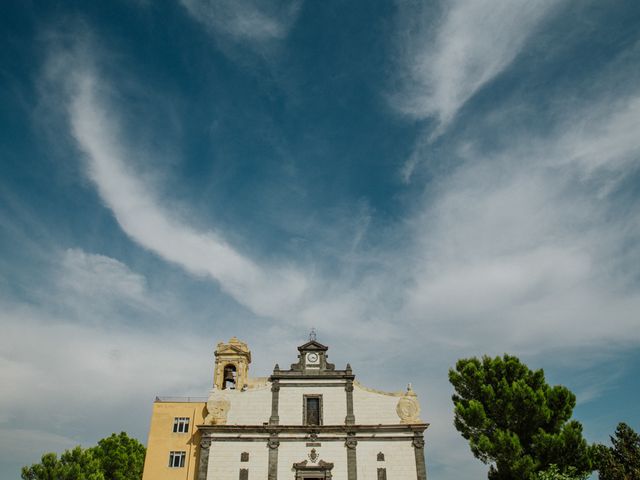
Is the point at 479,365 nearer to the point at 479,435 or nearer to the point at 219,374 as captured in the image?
the point at 479,435

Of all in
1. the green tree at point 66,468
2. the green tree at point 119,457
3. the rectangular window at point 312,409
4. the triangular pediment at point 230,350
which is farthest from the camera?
the green tree at point 119,457

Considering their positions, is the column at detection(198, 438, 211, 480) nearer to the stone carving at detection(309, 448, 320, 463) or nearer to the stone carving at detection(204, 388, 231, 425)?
the stone carving at detection(204, 388, 231, 425)

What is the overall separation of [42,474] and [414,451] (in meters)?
31.3

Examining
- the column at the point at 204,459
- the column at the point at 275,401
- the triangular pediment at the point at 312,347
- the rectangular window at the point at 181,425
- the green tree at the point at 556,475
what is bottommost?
the green tree at the point at 556,475

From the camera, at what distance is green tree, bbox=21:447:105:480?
38.1 m

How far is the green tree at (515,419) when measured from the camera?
2650cm

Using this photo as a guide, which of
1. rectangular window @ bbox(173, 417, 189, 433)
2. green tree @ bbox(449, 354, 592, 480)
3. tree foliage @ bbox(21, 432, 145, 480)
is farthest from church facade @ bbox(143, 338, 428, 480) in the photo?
tree foliage @ bbox(21, 432, 145, 480)

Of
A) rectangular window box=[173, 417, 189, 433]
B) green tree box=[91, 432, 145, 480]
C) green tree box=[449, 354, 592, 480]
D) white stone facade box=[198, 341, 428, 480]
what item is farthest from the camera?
green tree box=[91, 432, 145, 480]

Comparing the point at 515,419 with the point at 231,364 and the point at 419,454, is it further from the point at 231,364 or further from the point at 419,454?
the point at 231,364

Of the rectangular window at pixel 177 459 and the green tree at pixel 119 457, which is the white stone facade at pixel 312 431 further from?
the green tree at pixel 119 457

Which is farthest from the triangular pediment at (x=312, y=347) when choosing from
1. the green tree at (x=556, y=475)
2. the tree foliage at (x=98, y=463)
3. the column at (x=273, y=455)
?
the tree foliage at (x=98, y=463)

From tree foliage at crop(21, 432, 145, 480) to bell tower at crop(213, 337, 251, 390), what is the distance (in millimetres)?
16651

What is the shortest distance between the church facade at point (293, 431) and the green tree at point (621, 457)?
419 inches

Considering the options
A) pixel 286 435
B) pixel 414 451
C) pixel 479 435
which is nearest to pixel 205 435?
pixel 286 435
